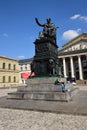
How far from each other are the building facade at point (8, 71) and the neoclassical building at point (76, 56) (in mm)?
23016

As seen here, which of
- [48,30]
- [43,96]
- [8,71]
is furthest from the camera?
[8,71]

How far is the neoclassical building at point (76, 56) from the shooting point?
192ft

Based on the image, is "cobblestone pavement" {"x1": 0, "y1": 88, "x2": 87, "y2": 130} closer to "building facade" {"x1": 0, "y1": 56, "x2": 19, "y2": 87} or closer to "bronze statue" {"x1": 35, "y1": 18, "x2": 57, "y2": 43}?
"bronze statue" {"x1": 35, "y1": 18, "x2": 57, "y2": 43}

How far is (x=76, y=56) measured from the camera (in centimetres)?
6044

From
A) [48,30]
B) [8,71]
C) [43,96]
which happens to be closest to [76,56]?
[8,71]

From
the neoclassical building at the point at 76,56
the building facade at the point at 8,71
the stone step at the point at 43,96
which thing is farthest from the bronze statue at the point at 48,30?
the neoclassical building at the point at 76,56

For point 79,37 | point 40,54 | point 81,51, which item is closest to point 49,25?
point 40,54

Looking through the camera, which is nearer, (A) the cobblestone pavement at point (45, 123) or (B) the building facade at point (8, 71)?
(A) the cobblestone pavement at point (45, 123)

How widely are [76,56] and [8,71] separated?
30.8 m

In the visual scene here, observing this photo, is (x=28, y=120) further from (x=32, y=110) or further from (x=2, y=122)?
(x=32, y=110)

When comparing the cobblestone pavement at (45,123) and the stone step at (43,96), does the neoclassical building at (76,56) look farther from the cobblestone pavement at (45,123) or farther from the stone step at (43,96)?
the cobblestone pavement at (45,123)

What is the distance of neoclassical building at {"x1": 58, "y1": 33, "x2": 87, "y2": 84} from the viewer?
5854 cm

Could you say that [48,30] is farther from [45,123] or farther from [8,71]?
[8,71]

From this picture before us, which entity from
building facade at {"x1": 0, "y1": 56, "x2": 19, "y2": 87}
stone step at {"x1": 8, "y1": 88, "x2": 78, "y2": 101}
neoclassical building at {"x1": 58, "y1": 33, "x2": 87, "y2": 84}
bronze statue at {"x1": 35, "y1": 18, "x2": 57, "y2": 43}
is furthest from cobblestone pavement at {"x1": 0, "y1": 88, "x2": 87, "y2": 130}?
neoclassical building at {"x1": 58, "y1": 33, "x2": 87, "y2": 84}
